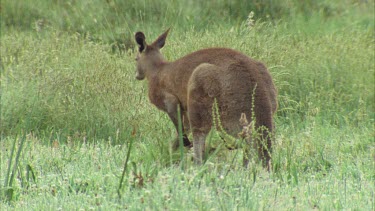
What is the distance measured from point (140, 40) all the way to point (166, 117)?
1.00 metres

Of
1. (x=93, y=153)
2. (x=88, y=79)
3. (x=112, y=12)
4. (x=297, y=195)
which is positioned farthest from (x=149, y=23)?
(x=297, y=195)

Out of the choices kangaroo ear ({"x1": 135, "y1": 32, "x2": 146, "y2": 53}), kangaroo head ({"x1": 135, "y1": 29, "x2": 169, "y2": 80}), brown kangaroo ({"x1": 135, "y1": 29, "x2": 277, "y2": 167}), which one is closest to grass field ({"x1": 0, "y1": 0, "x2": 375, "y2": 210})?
brown kangaroo ({"x1": 135, "y1": 29, "x2": 277, "y2": 167})

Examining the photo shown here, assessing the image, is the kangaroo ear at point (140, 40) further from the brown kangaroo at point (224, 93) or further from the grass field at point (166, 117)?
the grass field at point (166, 117)

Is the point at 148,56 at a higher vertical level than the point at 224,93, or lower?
higher

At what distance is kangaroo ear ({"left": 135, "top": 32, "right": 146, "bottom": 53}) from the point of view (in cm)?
702

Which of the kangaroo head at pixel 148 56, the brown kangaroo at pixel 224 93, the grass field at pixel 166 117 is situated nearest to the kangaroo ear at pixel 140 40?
the kangaroo head at pixel 148 56

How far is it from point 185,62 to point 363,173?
66.9 inches

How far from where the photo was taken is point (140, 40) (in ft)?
23.4

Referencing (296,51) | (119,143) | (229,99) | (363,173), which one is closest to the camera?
(229,99)

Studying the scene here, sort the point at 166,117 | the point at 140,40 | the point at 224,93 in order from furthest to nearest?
1. the point at 166,117
2. the point at 140,40
3. the point at 224,93

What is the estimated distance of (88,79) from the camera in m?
8.81

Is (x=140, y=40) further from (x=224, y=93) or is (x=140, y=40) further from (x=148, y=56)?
(x=224, y=93)

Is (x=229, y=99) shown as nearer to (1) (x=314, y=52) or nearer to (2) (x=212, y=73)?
(2) (x=212, y=73)

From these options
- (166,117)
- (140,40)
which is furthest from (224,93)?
(166,117)
